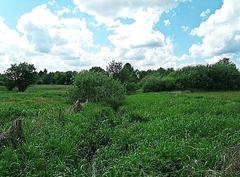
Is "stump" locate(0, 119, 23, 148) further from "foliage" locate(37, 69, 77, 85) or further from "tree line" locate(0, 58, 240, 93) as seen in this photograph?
"foliage" locate(37, 69, 77, 85)

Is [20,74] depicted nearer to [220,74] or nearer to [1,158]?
[220,74]

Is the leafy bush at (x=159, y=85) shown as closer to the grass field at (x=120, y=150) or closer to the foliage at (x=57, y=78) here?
the foliage at (x=57, y=78)

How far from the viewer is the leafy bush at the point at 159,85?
66.2 metres

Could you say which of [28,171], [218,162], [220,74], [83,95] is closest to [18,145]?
[28,171]

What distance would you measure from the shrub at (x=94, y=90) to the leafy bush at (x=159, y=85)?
34.4 m

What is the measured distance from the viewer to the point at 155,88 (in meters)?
68.4

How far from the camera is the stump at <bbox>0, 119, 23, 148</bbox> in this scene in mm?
10594

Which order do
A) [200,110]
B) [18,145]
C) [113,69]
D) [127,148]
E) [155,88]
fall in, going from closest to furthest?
[18,145] < [127,148] < [200,110] < [155,88] < [113,69]

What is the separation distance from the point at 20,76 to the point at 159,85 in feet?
73.6

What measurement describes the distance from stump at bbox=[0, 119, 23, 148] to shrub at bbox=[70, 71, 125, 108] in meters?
18.7

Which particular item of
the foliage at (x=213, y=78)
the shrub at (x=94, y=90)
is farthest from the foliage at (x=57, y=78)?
the shrub at (x=94, y=90)

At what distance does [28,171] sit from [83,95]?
73.0 feet

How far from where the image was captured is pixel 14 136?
10.9 m

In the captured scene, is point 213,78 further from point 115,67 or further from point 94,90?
point 94,90
